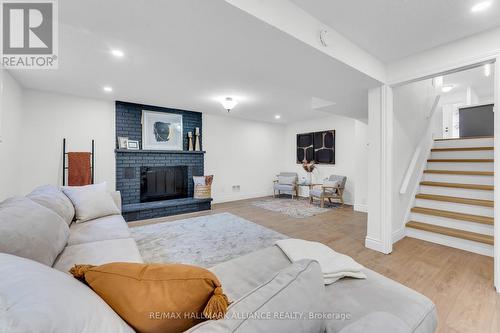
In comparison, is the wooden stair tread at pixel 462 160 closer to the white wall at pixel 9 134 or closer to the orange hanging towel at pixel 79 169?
the orange hanging towel at pixel 79 169

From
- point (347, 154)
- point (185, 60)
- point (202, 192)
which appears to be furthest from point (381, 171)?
point (202, 192)

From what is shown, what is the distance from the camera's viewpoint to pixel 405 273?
7.04ft

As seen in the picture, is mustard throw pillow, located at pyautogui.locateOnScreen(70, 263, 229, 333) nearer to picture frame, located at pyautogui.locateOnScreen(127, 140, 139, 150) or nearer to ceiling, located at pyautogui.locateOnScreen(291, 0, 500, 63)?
ceiling, located at pyautogui.locateOnScreen(291, 0, 500, 63)

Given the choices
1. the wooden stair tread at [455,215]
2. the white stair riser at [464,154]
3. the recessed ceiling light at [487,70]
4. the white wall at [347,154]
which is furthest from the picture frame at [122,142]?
the recessed ceiling light at [487,70]

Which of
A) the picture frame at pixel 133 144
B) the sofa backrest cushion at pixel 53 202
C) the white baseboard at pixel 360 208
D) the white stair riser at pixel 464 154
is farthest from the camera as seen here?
the white baseboard at pixel 360 208

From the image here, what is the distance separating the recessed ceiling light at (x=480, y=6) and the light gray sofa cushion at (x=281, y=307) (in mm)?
2414

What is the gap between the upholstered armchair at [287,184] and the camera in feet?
20.0

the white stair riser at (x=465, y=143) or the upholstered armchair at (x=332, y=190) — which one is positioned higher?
the white stair riser at (x=465, y=143)

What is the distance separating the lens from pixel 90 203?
7.86 ft

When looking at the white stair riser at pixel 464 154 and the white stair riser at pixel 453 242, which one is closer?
the white stair riser at pixel 453 242

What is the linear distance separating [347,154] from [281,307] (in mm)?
5443

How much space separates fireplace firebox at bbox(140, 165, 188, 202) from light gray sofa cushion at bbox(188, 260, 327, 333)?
442 cm

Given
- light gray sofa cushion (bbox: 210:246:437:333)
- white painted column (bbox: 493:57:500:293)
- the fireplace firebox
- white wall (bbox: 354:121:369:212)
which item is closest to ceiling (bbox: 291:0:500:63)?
white painted column (bbox: 493:57:500:293)

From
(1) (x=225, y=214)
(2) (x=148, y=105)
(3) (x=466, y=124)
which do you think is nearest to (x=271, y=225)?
(1) (x=225, y=214)
